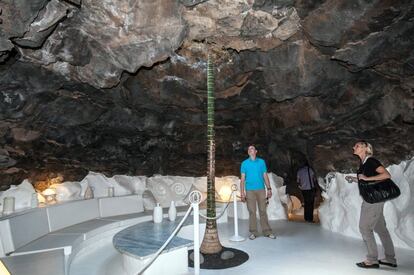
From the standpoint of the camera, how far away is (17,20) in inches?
135

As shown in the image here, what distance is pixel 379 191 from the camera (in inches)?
165

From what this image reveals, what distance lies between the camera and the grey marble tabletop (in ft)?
13.6

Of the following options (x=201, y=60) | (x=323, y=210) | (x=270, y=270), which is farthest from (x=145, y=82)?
(x=323, y=210)

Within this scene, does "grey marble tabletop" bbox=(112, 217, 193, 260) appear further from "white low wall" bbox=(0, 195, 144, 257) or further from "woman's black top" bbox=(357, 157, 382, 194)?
"woman's black top" bbox=(357, 157, 382, 194)

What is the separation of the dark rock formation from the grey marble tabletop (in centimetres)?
266

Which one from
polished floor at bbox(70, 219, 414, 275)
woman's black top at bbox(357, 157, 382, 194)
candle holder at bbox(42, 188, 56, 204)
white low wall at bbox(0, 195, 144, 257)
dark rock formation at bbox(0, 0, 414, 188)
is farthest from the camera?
candle holder at bbox(42, 188, 56, 204)

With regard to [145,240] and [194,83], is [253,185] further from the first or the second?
[194,83]

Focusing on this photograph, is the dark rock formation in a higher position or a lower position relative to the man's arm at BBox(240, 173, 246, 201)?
higher

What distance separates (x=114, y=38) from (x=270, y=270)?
4142 millimetres

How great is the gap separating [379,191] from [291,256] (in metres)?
1.78

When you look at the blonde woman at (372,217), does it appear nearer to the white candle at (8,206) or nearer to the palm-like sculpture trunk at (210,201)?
the palm-like sculpture trunk at (210,201)

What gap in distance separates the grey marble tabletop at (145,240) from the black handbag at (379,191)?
258cm

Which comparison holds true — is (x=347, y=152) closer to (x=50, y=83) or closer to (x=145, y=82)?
(x=145, y=82)

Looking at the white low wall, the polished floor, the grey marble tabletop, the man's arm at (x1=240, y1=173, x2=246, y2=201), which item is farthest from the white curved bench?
the man's arm at (x1=240, y1=173, x2=246, y2=201)
